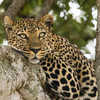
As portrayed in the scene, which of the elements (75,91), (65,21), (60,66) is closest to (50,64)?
(60,66)

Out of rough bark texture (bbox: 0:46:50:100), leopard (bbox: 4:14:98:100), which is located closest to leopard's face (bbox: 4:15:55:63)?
leopard (bbox: 4:14:98:100)

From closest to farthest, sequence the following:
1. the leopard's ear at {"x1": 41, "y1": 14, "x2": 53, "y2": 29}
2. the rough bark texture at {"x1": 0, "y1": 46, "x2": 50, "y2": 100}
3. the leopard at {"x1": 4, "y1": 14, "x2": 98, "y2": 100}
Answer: the rough bark texture at {"x1": 0, "y1": 46, "x2": 50, "y2": 100}
the leopard at {"x1": 4, "y1": 14, "x2": 98, "y2": 100}
the leopard's ear at {"x1": 41, "y1": 14, "x2": 53, "y2": 29}

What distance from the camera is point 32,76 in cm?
588

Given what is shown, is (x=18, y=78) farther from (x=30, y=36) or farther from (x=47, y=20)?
(x=47, y=20)

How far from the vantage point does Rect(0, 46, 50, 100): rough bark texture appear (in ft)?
17.4

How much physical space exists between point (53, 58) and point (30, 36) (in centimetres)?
57

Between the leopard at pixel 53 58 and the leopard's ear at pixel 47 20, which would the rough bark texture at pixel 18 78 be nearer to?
the leopard at pixel 53 58

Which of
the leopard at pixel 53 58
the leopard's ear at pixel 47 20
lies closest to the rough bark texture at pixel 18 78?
the leopard at pixel 53 58

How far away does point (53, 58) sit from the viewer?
6.35 m

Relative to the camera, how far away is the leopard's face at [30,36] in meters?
6.17

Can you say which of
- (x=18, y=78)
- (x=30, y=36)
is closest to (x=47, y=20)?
(x=30, y=36)

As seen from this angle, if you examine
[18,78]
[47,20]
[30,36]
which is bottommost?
[18,78]

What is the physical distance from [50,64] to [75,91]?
25.4 inches

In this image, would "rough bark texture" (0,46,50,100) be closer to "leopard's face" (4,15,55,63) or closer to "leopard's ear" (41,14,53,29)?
"leopard's face" (4,15,55,63)
